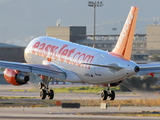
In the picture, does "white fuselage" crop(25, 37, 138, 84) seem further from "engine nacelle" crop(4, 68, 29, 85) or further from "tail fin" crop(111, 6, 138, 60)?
"engine nacelle" crop(4, 68, 29, 85)

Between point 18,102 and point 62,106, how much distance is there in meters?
9.46

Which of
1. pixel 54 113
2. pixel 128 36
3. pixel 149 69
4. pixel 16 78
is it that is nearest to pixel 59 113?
pixel 54 113

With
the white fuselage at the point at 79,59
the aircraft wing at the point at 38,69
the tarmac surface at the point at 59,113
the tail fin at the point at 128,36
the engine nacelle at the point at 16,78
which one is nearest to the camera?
the tail fin at the point at 128,36

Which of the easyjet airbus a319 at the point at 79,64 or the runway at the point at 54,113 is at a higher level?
the easyjet airbus a319 at the point at 79,64

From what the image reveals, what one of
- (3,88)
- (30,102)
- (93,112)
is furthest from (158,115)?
(3,88)

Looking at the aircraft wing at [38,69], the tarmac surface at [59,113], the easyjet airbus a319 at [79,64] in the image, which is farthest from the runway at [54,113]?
the aircraft wing at [38,69]

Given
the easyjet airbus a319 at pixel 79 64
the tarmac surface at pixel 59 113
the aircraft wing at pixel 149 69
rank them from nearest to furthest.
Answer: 1. the easyjet airbus a319 at pixel 79 64
2. the aircraft wing at pixel 149 69
3. the tarmac surface at pixel 59 113

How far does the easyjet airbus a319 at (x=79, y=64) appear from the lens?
64625mm

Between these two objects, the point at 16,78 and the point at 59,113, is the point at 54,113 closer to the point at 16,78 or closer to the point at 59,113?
the point at 59,113

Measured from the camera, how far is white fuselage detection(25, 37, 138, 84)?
213ft

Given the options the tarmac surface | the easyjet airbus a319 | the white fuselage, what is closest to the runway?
the tarmac surface

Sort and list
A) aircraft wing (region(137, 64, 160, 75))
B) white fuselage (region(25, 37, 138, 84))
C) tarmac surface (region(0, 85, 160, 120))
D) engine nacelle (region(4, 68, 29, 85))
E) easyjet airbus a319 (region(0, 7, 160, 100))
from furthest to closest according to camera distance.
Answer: tarmac surface (region(0, 85, 160, 120)), engine nacelle (region(4, 68, 29, 85)), aircraft wing (region(137, 64, 160, 75)), white fuselage (region(25, 37, 138, 84)), easyjet airbus a319 (region(0, 7, 160, 100))

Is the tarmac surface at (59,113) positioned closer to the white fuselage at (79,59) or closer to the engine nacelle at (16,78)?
the white fuselage at (79,59)

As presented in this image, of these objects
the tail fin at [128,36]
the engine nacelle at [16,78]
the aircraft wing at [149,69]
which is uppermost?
the tail fin at [128,36]
